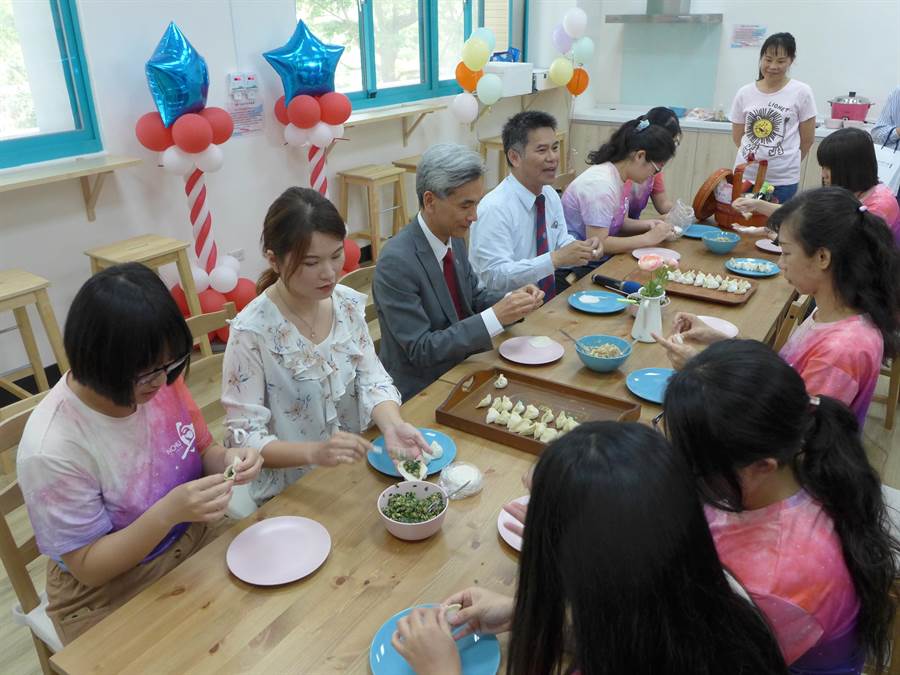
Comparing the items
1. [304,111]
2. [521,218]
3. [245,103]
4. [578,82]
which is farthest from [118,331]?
[578,82]

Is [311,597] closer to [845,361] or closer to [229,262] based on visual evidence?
[845,361]

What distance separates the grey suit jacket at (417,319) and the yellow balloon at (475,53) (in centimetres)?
385

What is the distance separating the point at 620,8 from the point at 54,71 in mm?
5354

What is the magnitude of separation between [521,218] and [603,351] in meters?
1.03

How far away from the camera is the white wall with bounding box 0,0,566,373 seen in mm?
3441

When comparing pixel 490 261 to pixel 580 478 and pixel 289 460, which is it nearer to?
pixel 289 460

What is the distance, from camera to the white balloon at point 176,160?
360cm

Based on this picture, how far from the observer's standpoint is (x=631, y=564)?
32.1 inches

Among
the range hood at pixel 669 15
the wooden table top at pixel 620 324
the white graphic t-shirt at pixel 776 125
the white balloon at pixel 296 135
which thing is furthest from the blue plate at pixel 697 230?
the range hood at pixel 669 15

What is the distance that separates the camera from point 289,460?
1.57 m

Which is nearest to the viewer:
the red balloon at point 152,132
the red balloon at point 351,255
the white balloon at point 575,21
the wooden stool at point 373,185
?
the red balloon at point 152,132

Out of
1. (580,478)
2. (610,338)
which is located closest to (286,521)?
(580,478)

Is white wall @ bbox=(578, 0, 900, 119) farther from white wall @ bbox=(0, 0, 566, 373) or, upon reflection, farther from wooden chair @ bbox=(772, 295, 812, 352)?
wooden chair @ bbox=(772, 295, 812, 352)

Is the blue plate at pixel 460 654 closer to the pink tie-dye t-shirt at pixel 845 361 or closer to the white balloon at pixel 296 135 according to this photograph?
the pink tie-dye t-shirt at pixel 845 361
